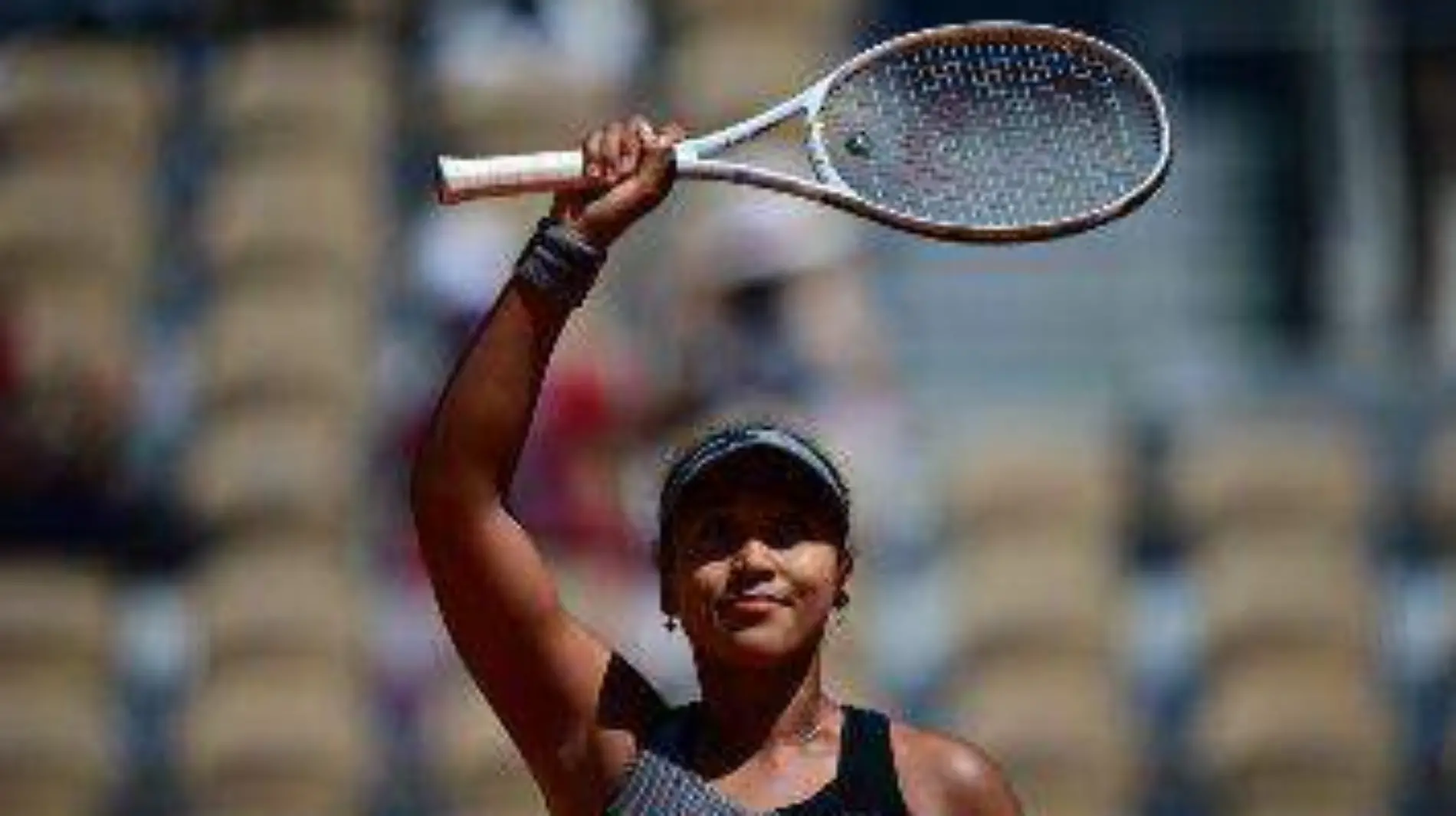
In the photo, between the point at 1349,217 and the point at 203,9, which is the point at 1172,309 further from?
the point at 203,9

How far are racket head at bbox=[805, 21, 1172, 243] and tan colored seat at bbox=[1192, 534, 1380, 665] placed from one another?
4128mm

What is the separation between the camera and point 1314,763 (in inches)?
346

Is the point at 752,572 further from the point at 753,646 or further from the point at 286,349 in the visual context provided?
the point at 286,349

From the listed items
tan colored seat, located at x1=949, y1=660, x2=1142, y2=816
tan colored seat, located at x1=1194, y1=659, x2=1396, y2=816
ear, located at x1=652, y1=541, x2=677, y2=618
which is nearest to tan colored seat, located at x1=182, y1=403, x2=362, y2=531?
tan colored seat, located at x1=949, y1=660, x2=1142, y2=816

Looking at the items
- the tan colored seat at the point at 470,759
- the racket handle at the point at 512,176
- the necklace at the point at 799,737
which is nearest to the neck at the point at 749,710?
the necklace at the point at 799,737

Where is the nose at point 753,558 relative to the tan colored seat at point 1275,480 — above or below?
above

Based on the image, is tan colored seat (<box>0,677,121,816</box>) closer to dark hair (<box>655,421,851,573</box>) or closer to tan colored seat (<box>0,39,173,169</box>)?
tan colored seat (<box>0,39,173,169</box>)

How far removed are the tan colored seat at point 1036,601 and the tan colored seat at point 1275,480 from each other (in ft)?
0.88

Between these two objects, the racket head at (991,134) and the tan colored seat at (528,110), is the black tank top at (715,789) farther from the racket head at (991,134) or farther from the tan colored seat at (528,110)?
the tan colored seat at (528,110)

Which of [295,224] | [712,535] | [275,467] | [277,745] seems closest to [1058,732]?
[277,745]

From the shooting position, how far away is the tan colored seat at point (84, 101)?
950 centimetres

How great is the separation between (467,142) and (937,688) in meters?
1.77

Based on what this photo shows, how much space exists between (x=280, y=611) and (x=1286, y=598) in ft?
7.66

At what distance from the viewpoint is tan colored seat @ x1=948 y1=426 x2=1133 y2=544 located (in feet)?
29.3
